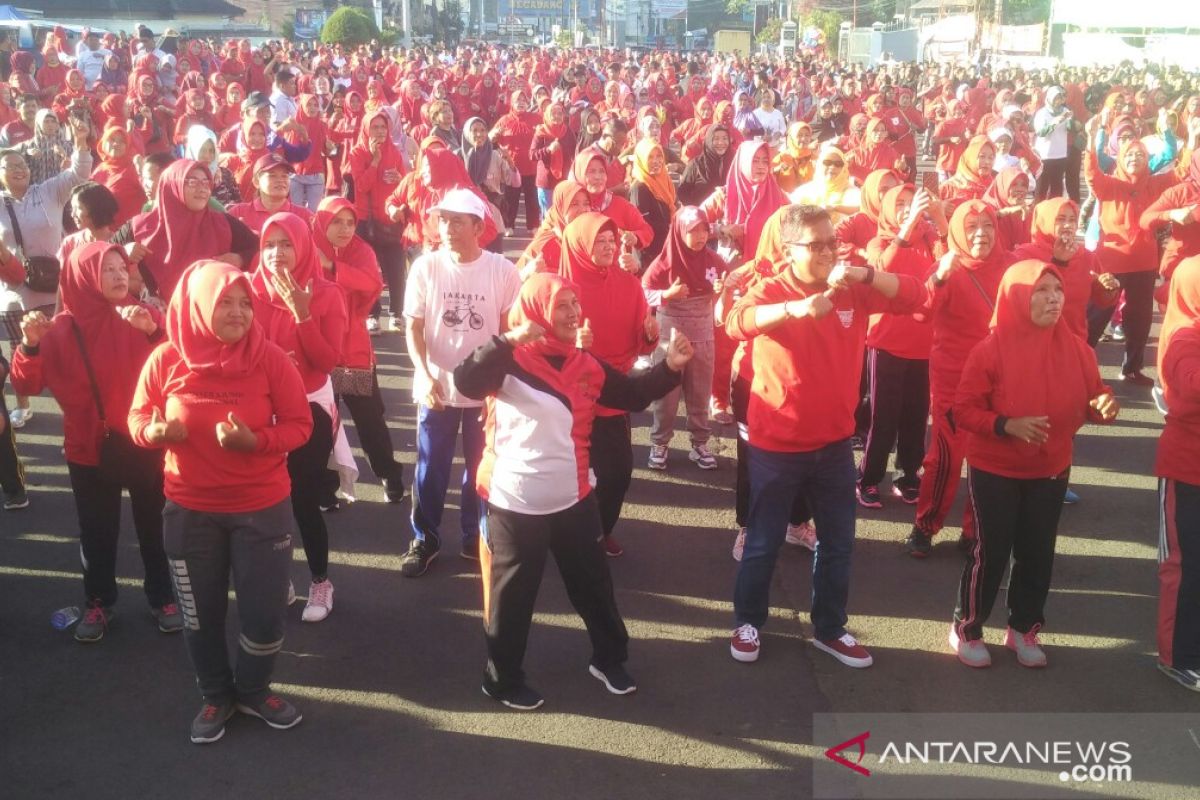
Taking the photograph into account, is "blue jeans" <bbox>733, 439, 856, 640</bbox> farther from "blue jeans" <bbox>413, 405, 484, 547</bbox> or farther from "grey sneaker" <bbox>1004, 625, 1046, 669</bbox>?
"blue jeans" <bbox>413, 405, 484, 547</bbox>

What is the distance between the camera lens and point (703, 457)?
7.25m

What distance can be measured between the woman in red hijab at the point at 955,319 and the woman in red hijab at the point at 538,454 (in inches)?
77.2

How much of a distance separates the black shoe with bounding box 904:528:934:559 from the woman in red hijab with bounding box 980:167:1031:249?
5.86 feet

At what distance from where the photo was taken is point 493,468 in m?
4.24

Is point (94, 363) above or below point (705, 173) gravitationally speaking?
below

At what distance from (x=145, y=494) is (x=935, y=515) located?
393 centimetres

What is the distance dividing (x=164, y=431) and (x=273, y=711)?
124 centimetres

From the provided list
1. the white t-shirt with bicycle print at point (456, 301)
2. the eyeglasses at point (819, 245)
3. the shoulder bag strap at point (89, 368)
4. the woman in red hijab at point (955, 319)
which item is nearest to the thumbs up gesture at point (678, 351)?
the eyeglasses at point (819, 245)

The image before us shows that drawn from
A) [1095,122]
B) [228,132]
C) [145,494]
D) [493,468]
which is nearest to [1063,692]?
[493,468]

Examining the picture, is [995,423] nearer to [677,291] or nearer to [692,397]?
[677,291]

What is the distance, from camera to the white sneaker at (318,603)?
518 centimetres

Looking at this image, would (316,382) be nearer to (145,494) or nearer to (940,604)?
(145,494)

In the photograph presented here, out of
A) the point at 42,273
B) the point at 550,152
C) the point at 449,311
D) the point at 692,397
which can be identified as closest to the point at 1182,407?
the point at 692,397

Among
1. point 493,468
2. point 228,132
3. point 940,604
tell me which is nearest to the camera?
point 493,468
